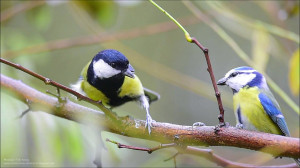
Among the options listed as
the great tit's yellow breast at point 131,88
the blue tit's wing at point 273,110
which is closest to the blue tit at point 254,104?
the blue tit's wing at point 273,110

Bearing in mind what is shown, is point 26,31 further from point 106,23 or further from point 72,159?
point 72,159

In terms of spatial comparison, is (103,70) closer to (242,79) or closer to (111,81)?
(111,81)

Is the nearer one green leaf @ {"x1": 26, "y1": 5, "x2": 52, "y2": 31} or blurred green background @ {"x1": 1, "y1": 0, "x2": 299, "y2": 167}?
blurred green background @ {"x1": 1, "y1": 0, "x2": 299, "y2": 167}

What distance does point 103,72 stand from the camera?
5.30 feet

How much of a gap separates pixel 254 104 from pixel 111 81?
20.8 inches

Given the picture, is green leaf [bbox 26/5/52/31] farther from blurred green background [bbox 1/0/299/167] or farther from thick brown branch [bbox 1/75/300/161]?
thick brown branch [bbox 1/75/300/161]

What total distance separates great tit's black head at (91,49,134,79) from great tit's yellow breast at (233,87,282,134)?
415 millimetres

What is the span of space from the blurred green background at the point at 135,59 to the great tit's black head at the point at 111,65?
6.3 inches

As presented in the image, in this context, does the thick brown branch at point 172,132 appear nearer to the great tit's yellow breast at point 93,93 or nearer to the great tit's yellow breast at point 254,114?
the great tit's yellow breast at point 93,93

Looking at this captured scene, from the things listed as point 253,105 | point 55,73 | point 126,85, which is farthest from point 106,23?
point 55,73

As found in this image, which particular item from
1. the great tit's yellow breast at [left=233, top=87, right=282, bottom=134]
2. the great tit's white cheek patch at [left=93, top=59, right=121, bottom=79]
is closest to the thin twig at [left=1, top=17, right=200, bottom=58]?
the great tit's white cheek patch at [left=93, top=59, right=121, bottom=79]

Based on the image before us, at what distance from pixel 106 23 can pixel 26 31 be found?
1829mm

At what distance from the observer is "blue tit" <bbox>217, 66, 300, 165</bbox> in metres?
1.52

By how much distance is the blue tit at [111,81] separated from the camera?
5.15 feet
